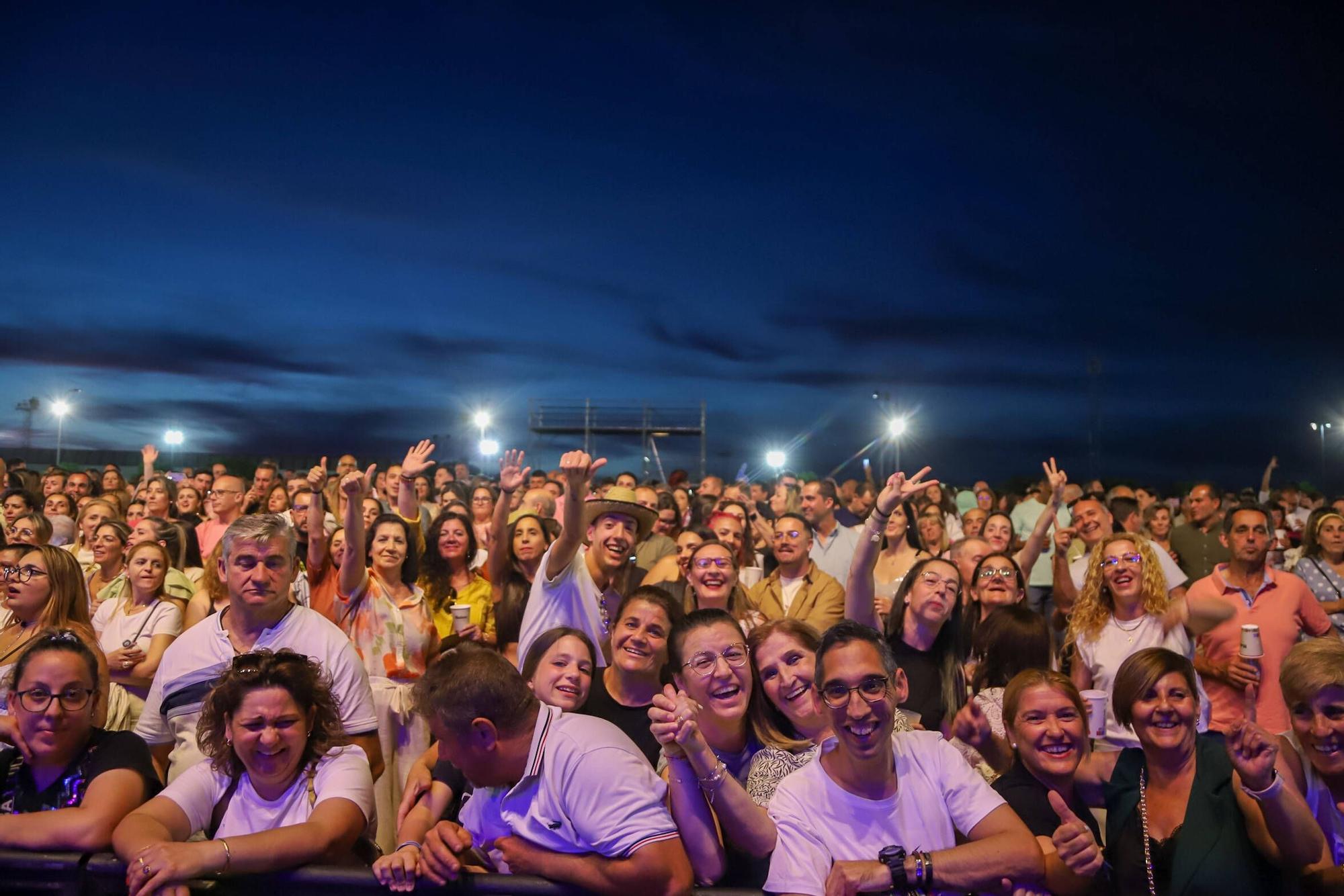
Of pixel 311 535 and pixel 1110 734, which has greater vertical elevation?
pixel 311 535

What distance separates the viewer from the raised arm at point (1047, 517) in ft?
18.9

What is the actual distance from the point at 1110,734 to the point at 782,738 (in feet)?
6.49

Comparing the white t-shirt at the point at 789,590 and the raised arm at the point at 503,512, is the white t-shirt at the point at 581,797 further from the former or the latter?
the white t-shirt at the point at 789,590

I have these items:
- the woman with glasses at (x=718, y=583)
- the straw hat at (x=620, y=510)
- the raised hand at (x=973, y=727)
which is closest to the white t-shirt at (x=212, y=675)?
the straw hat at (x=620, y=510)

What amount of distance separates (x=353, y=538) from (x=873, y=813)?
3.15 meters

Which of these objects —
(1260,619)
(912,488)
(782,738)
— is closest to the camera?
(782,738)

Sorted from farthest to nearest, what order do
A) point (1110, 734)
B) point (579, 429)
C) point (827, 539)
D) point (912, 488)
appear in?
point (579, 429) < point (827, 539) < point (912, 488) < point (1110, 734)

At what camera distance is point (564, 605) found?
4.50 metres

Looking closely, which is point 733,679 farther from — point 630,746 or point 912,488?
point 912,488

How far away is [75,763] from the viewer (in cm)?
296

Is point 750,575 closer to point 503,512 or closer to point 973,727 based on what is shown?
point 503,512

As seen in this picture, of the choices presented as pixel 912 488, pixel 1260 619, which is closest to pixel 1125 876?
pixel 912 488

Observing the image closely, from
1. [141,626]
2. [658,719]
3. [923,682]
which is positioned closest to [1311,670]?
[923,682]

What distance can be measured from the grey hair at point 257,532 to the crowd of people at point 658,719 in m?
0.02
